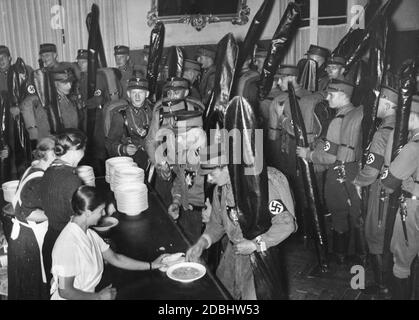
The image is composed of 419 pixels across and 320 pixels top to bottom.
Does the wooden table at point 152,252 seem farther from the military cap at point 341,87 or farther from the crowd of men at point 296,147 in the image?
the military cap at point 341,87

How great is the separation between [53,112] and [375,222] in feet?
14.1

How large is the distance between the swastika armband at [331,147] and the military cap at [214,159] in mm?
2125

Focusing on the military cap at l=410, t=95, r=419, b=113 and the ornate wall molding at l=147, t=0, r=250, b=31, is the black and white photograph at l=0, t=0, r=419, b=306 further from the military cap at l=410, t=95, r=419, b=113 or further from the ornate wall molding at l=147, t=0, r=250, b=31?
the ornate wall molding at l=147, t=0, r=250, b=31

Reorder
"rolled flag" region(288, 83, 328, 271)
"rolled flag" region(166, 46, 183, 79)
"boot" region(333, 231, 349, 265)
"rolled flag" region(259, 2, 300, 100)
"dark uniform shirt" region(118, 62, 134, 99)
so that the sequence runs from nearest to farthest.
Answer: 1. "rolled flag" region(288, 83, 328, 271)
2. "boot" region(333, 231, 349, 265)
3. "rolled flag" region(259, 2, 300, 100)
4. "rolled flag" region(166, 46, 183, 79)
5. "dark uniform shirt" region(118, 62, 134, 99)

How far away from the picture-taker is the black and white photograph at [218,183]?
8.41 ft

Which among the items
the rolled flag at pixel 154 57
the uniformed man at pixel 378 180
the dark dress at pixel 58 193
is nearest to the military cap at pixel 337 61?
the uniformed man at pixel 378 180

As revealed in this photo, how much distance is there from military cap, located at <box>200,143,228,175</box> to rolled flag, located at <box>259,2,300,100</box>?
320cm

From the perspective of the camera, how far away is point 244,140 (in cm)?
257

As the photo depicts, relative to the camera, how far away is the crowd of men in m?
3.80

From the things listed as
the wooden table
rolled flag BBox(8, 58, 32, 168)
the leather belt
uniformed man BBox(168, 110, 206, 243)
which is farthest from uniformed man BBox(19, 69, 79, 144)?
the leather belt

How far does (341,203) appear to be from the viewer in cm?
471

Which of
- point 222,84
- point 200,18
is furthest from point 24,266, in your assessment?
point 200,18

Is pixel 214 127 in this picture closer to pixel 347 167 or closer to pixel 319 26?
pixel 347 167

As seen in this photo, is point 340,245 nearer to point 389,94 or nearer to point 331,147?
point 331,147
